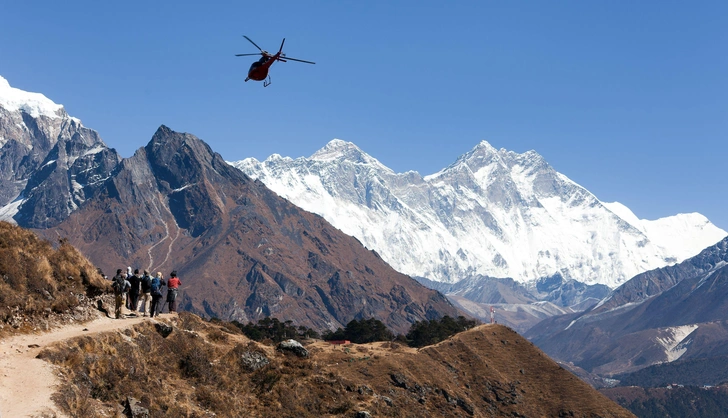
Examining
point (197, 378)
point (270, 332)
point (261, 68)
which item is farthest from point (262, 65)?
point (270, 332)

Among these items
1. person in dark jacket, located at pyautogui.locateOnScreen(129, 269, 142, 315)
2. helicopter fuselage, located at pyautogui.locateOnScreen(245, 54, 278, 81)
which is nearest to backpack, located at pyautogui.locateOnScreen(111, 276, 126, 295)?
person in dark jacket, located at pyautogui.locateOnScreen(129, 269, 142, 315)

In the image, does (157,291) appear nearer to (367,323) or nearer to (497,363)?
(497,363)

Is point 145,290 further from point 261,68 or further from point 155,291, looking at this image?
point 261,68

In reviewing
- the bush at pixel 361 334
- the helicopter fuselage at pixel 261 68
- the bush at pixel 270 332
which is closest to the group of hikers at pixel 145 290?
the helicopter fuselage at pixel 261 68

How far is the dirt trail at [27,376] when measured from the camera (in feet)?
100

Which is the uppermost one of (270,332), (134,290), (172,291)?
(172,291)

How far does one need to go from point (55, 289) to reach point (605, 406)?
108927mm

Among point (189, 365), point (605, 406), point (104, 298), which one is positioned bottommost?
point (605, 406)

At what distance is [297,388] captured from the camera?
147ft

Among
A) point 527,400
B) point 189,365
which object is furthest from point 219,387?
point 527,400

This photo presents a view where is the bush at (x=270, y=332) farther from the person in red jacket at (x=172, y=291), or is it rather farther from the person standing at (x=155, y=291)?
the person standing at (x=155, y=291)

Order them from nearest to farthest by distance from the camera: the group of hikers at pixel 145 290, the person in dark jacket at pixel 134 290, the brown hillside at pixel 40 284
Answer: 1. the brown hillside at pixel 40 284
2. the group of hikers at pixel 145 290
3. the person in dark jacket at pixel 134 290

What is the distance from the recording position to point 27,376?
32812 millimetres

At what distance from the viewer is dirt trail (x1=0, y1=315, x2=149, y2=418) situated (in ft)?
100
